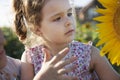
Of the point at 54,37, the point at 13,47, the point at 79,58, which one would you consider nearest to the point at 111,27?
the point at 54,37

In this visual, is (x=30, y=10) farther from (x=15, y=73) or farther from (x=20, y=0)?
(x=15, y=73)

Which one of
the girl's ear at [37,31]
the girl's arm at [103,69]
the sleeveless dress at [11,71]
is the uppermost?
the girl's ear at [37,31]

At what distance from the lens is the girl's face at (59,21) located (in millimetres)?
1978

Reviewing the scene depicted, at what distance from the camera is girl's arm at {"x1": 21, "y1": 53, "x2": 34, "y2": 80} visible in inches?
82.1

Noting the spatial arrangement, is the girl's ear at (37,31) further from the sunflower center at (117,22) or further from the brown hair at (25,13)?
the sunflower center at (117,22)

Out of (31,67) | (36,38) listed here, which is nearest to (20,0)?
(36,38)

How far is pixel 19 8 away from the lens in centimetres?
221

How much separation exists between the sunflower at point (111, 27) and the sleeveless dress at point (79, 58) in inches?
18.3

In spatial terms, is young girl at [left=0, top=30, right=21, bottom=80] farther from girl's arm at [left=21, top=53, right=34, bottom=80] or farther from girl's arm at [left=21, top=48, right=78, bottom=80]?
girl's arm at [left=21, top=48, right=78, bottom=80]

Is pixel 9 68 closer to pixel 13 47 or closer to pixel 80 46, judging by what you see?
pixel 80 46

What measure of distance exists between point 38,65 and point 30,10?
0.98ft

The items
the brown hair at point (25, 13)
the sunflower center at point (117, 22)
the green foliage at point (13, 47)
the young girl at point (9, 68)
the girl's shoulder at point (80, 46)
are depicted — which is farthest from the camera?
the green foliage at point (13, 47)

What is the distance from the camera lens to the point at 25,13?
217 cm

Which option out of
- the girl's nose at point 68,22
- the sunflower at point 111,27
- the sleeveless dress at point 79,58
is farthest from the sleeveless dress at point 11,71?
the sunflower at point 111,27
